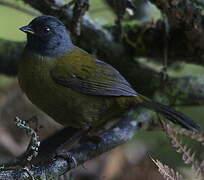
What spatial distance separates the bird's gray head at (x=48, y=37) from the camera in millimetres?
3712

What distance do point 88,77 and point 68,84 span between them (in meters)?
0.19

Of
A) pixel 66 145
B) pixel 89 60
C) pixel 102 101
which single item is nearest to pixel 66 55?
pixel 89 60

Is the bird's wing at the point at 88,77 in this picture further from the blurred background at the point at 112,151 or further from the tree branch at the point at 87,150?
the blurred background at the point at 112,151

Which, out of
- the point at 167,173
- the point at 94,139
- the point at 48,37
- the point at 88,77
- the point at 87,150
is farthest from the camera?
the point at 48,37

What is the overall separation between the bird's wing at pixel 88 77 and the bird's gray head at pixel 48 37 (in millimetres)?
112

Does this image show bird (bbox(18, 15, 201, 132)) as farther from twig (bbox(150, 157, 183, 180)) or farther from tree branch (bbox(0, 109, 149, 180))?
twig (bbox(150, 157, 183, 180))

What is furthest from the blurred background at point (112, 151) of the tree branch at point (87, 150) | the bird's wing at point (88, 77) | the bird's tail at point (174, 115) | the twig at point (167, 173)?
the twig at point (167, 173)

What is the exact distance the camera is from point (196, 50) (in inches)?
167

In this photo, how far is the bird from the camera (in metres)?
3.58

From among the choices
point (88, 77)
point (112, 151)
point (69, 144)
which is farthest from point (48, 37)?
point (112, 151)

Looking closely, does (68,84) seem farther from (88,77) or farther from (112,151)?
(112,151)

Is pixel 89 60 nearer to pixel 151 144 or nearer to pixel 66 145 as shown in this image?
pixel 66 145

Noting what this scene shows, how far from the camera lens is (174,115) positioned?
3762mm

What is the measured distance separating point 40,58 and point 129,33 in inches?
41.5
